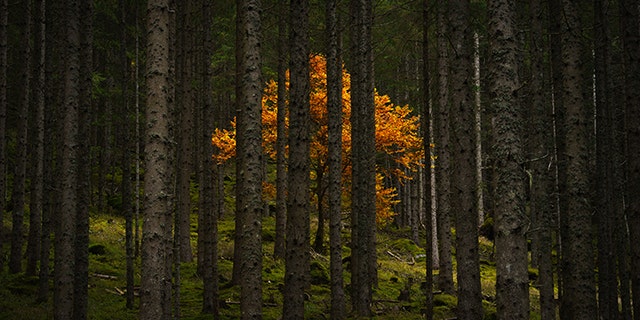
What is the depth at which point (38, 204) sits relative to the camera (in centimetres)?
1385

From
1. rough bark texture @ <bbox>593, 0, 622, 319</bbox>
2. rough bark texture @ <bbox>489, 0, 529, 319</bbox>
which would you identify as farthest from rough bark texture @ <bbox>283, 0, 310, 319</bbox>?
rough bark texture @ <bbox>593, 0, 622, 319</bbox>

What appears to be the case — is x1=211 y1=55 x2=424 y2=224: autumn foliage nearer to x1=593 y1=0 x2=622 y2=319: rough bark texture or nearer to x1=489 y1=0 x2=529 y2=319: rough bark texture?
x1=593 y1=0 x2=622 y2=319: rough bark texture

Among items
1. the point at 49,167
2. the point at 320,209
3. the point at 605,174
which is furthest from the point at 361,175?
the point at 49,167

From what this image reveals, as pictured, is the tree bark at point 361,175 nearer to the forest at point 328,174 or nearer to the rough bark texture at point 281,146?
the forest at point 328,174

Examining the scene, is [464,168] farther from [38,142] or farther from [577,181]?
[38,142]

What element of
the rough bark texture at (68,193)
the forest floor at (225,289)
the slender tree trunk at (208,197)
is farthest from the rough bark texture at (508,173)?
the rough bark texture at (68,193)

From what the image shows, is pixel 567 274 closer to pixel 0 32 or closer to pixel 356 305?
pixel 356 305

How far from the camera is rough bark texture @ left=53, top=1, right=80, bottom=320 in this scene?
981 centimetres

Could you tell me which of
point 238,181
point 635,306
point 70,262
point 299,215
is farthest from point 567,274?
point 70,262

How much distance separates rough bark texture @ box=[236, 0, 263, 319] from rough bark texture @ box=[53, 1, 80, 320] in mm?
4543

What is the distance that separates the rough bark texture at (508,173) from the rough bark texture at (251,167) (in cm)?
368

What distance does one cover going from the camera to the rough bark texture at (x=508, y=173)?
6.37 metres

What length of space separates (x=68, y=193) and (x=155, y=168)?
14.6 ft

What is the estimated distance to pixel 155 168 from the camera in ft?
22.5
